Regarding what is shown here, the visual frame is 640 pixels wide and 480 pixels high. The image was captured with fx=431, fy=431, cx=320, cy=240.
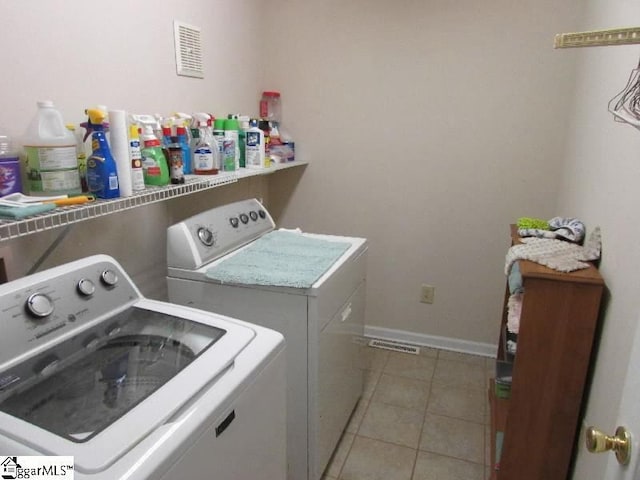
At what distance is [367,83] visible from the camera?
260 centimetres

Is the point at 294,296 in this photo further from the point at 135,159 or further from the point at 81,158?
the point at 81,158

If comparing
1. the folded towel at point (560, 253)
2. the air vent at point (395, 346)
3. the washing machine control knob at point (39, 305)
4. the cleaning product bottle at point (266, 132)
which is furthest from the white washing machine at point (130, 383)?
the air vent at point (395, 346)

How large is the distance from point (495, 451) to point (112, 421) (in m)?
1.62

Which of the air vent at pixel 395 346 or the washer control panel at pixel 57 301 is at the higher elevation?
the washer control panel at pixel 57 301

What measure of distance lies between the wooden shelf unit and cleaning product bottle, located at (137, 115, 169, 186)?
4.09 ft

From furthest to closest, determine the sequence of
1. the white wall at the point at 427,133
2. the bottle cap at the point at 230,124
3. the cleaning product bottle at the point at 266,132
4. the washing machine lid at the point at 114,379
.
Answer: the cleaning product bottle at the point at 266,132, the white wall at the point at 427,133, the bottle cap at the point at 230,124, the washing machine lid at the point at 114,379

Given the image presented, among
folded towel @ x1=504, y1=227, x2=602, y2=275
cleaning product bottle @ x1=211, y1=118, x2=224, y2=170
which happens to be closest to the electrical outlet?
folded towel @ x1=504, y1=227, x2=602, y2=275

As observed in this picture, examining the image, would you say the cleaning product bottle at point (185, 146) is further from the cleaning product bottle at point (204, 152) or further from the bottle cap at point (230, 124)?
the bottle cap at point (230, 124)

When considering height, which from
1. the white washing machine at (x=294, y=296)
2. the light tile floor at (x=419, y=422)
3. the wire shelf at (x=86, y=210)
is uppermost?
the wire shelf at (x=86, y=210)

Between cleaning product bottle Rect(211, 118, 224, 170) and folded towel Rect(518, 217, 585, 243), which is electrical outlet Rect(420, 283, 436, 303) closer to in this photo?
folded towel Rect(518, 217, 585, 243)

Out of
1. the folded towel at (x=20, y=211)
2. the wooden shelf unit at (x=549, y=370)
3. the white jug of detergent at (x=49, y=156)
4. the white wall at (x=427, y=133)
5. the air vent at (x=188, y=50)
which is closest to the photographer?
the folded towel at (x=20, y=211)

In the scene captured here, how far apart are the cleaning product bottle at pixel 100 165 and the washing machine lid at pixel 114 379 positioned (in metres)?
0.35

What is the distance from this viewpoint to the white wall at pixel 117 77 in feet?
4.18

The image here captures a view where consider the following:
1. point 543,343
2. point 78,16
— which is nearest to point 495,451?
point 543,343
